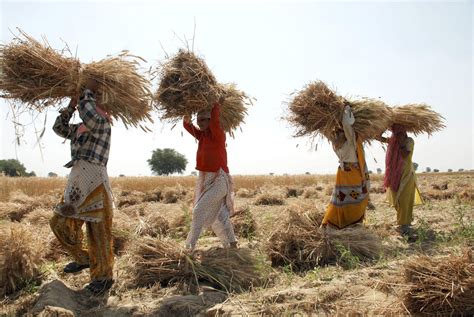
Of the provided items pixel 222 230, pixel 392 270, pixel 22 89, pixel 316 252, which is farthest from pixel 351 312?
pixel 22 89

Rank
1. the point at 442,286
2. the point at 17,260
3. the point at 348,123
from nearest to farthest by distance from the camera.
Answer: the point at 442,286, the point at 17,260, the point at 348,123

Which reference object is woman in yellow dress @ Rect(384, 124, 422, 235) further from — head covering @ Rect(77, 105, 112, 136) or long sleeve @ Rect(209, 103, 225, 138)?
head covering @ Rect(77, 105, 112, 136)

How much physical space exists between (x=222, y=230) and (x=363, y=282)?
1753 millimetres

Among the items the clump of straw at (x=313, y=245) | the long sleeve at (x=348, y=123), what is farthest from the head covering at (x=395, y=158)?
the clump of straw at (x=313, y=245)

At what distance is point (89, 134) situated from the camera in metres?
3.71

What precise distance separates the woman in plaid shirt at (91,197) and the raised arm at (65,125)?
2.9 inches

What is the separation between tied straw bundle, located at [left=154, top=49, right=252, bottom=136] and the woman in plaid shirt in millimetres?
831

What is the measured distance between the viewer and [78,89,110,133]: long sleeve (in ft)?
11.8

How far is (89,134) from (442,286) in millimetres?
3012

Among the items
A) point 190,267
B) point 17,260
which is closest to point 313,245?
point 190,267

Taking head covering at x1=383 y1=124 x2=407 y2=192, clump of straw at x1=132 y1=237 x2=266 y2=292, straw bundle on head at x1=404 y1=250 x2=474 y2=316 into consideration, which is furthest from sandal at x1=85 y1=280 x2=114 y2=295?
head covering at x1=383 y1=124 x2=407 y2=192

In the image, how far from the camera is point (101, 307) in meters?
3.34

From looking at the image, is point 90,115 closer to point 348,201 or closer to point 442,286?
point 442,286

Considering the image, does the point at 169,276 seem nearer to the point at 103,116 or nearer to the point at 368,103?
the point at 103,116
